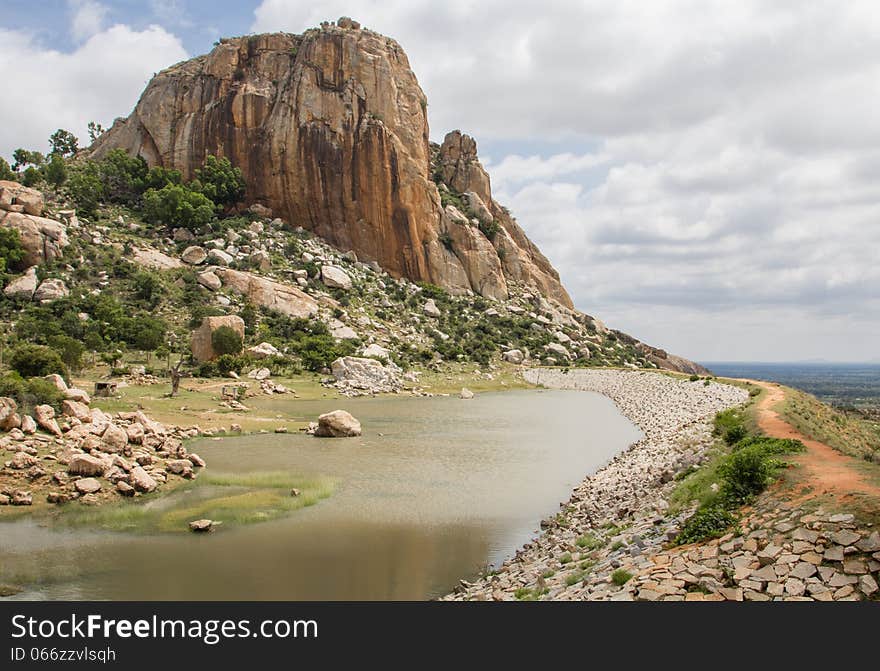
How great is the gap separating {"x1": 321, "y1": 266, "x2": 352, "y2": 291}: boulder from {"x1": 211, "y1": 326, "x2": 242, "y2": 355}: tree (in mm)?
28439

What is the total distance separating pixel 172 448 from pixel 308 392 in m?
24.9

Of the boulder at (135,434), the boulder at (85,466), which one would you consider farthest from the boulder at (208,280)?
the boulder at (85,466)

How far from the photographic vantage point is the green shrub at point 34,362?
108ft

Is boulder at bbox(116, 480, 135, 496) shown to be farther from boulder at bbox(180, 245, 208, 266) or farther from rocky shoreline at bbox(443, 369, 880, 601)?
boulder at bbox(180, 245, 208, 266)

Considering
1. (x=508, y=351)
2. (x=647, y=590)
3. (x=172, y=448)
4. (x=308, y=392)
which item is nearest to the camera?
(x=647, y=590)

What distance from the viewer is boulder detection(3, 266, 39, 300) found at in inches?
2136

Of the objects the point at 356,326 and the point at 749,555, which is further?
Result: the point at 356,326

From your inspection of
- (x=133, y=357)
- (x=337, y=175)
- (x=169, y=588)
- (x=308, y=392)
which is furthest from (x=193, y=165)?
(x=169, y=588)

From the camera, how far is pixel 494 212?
115875 millimetres

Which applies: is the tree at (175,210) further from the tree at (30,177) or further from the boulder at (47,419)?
the boulder at (47,419)

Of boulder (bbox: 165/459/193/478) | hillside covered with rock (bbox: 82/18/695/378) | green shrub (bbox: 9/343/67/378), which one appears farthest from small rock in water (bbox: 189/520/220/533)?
hillside covered with rock (bbox: 82/18/695/378)

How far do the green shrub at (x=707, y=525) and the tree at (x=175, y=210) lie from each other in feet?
264

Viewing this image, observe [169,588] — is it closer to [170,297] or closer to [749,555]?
[749,555]

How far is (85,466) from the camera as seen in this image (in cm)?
1872
